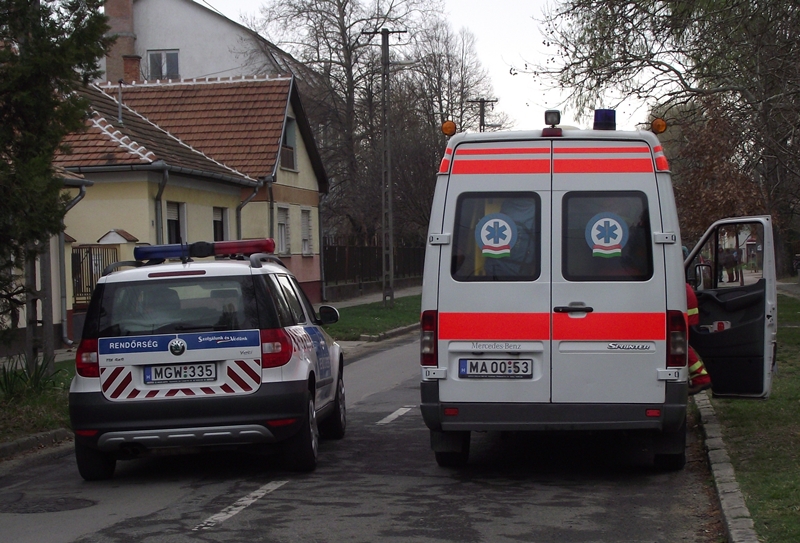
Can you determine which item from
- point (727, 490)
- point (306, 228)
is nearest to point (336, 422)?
point (727, 490)

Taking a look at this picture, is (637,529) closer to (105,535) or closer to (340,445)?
(105,535)

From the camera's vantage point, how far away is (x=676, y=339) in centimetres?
724

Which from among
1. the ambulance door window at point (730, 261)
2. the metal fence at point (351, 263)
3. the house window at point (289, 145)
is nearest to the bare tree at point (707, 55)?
the ambulance door window at point (730, 261)

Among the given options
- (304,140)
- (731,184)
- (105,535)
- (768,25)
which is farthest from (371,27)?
(105,535)

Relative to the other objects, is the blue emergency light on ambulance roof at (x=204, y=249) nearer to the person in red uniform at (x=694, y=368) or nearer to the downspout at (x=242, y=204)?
the person in red uniform at (x=694, y=368)

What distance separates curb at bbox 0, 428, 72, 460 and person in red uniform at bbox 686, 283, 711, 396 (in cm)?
595

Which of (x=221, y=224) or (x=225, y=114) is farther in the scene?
(x=225, y=114)

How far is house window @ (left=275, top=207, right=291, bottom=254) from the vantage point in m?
32.4

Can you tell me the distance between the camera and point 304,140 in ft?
112

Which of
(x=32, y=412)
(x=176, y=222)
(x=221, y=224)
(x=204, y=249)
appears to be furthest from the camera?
(x=221, y=224)

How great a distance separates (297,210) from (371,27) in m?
14.6

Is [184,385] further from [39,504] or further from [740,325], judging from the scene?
[740,325]

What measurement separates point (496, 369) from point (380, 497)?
47.5 inches

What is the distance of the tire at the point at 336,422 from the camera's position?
980 cm
